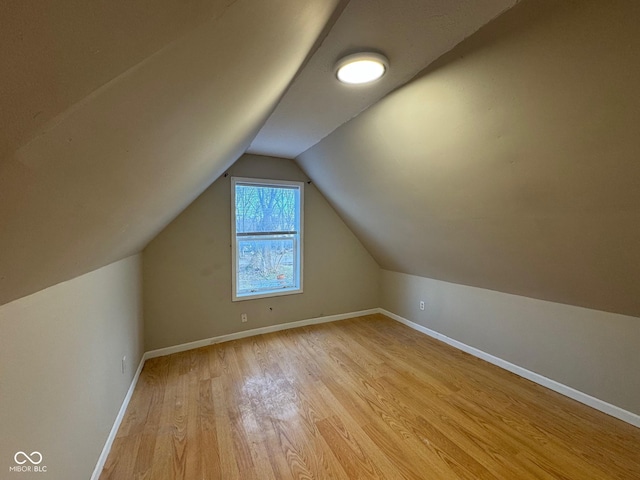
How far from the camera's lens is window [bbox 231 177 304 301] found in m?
3.31

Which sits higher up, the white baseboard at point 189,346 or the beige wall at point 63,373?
the beige wall at point 63,373

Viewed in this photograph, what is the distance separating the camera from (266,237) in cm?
348

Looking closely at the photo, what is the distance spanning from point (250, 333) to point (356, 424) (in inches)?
74.4

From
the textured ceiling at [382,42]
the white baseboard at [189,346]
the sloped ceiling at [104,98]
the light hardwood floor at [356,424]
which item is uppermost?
the textured ceiling at [382,42]

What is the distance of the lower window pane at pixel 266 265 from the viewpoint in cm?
339

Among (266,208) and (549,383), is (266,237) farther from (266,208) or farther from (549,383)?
(549,383)

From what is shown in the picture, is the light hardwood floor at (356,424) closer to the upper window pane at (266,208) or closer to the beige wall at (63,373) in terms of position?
the beige wall at (63,373)

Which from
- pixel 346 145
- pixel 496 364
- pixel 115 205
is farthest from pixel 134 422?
pixel 496 364

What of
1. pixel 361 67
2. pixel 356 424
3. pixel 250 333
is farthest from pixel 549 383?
pixel 250 333

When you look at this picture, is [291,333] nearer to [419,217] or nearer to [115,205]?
[419,217]

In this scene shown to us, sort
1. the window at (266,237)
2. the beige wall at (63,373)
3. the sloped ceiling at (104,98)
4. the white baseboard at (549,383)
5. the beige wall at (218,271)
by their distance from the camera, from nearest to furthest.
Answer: the sloped ceiling at (104,98) < the beige wall at (63,373) < the white baseboard at (549,383) < the beige wall at (218,271) < the window at (266,237)

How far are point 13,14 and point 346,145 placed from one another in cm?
236

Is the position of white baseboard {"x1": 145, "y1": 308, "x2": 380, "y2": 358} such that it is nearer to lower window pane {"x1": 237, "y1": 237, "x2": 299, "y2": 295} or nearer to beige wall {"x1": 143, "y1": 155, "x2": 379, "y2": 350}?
beige wall {"x1": 143, "y1": 155, "x2": 379, "y2": 350}

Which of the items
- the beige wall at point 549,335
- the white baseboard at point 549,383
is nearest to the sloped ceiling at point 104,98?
the beige wall at point 549,335
